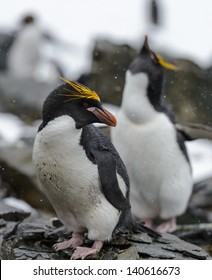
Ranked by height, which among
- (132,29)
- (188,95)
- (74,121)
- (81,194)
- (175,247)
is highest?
(74,121)

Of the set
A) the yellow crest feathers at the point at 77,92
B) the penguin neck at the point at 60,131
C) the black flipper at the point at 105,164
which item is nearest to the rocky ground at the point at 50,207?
the black flipper at the point at 105,164

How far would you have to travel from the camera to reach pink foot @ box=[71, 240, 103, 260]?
4035 millimetres

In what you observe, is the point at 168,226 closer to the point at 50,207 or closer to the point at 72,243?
the point at 50,207

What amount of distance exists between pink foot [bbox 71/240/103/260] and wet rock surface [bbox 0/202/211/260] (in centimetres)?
3

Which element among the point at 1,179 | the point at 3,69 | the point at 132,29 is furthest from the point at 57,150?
the point at 132,29

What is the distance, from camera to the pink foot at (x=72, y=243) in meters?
4.21

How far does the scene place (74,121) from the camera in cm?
388

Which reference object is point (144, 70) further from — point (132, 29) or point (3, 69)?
point (132, 29)

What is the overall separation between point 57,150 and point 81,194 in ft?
0.87

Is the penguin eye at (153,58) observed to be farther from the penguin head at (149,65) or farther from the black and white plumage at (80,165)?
the black and white plumage at (80,165)

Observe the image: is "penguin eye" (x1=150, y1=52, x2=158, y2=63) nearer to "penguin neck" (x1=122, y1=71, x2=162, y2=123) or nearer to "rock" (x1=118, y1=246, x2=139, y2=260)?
"penguin neck" (x1=122, y1=71, x2=162, y2=123)

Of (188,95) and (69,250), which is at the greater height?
(69,250)

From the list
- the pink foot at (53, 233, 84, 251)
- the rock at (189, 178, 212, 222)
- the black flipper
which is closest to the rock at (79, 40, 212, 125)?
the rock at (189, 178, 212, 222)

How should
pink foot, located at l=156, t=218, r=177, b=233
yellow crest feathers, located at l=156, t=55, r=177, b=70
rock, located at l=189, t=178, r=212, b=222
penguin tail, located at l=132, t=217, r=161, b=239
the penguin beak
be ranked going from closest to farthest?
the penguin beak → penguin tail, located at l=132, t=217, r=161, b=239 → yellow crest feathers, located at l=156, t=55, r=177, b=70 → pink foot, located at l=156, t=218, r=177, b=233 → rock, located at l=189, t=178, r=212, b=222
